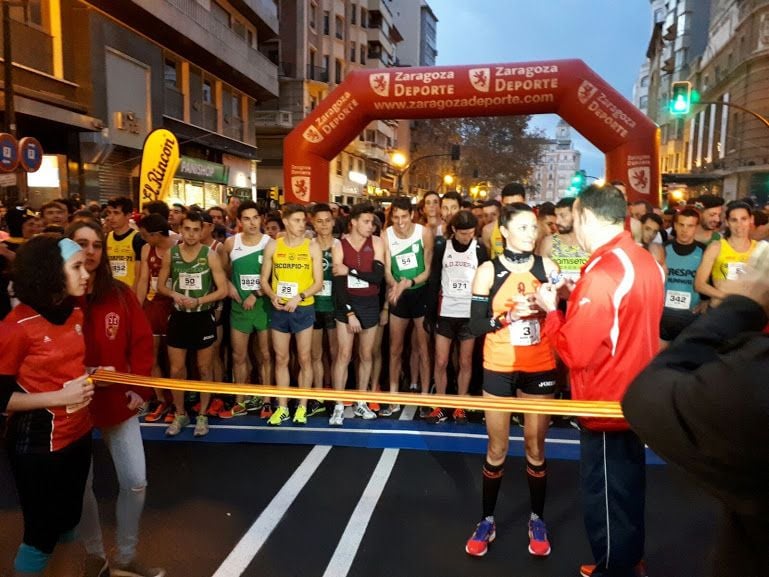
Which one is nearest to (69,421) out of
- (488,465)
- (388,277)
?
(488,465)

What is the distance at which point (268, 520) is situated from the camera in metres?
3.93

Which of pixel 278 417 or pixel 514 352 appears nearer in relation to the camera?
pixel 514 352

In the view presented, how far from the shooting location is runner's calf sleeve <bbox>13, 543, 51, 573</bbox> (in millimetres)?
2475

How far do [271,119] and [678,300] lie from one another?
31.3m

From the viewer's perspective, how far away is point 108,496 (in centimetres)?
427

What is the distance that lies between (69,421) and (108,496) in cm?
209

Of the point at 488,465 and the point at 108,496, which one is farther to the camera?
the point at 108,496

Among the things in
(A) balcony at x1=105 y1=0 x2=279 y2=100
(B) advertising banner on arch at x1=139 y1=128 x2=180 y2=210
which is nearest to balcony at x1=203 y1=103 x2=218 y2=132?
(A) balcony at x1=105 y1=0 x2=279 y2=100

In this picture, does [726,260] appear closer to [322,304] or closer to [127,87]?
[322,304]

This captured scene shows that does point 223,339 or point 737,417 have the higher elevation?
point 737,417

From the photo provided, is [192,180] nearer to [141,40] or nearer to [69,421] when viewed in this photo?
[141,40]

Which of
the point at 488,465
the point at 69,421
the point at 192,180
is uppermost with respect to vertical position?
the point at 192,180

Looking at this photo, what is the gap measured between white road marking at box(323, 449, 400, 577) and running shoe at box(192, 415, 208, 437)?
5.80ft

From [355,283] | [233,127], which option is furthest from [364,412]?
[233,127]
